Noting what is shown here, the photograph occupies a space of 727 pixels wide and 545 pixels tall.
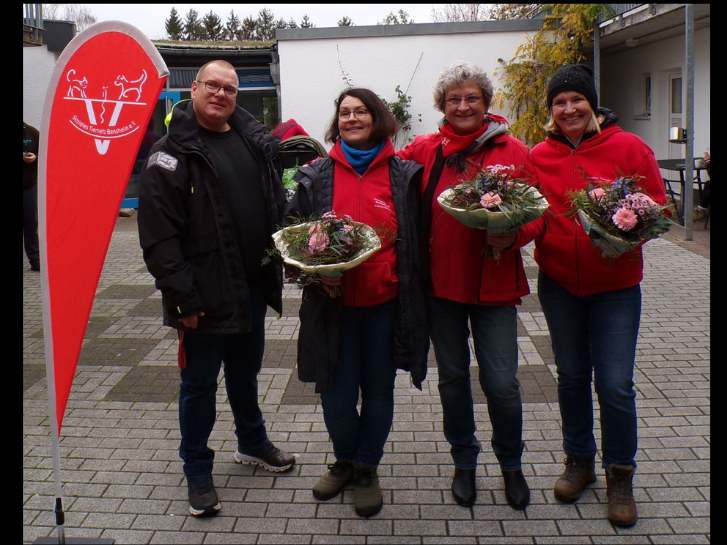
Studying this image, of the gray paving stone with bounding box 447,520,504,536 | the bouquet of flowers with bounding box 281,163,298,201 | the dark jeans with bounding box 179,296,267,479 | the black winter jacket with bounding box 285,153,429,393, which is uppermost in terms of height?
the bouquet of flowers with bounding box 281,163,298,201

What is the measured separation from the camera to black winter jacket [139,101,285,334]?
3.35 m

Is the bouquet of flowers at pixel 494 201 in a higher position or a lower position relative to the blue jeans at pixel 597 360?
higher

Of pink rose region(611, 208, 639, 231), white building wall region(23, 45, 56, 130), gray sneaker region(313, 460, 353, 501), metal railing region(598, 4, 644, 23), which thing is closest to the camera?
pink rose region(611, 208, 639, 231)

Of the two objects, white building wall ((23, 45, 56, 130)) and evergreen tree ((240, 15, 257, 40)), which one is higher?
evergreen tree ((240, 15, 257, 40))

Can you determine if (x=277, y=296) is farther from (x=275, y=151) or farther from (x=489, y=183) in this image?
(x=489, y=183)

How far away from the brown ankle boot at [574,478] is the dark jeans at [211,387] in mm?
1639

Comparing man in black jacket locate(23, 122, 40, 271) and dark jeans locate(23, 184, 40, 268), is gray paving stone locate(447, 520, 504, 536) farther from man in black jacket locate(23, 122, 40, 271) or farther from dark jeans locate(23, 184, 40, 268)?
dark jeans locate(23, 184, 40, 268)

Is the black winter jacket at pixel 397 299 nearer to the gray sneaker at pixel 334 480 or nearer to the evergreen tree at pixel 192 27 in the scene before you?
the gray sneaker at pixel 334 480

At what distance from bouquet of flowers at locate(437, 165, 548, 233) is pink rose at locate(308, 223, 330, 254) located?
55 centimetres

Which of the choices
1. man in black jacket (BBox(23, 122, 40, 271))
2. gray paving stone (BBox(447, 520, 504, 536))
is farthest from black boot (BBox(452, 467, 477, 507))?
man in black jacket (BBox(23, 122, 40, 271))

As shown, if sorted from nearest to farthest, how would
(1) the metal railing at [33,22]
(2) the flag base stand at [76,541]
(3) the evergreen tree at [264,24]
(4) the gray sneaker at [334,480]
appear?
(2) the flag base stand at [76,541] < (4) the gray sneaker at [334,480] < (1) the metal railing at [33,22] < (3) the evergreen tree at [264,24]

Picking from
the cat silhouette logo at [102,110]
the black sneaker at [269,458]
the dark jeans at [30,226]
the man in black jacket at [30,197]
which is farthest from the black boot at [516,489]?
the dark jeans at [30,226]

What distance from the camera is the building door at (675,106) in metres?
14.1

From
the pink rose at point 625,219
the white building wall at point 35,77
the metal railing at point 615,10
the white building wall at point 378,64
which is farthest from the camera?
the white building wall at point 35,77
